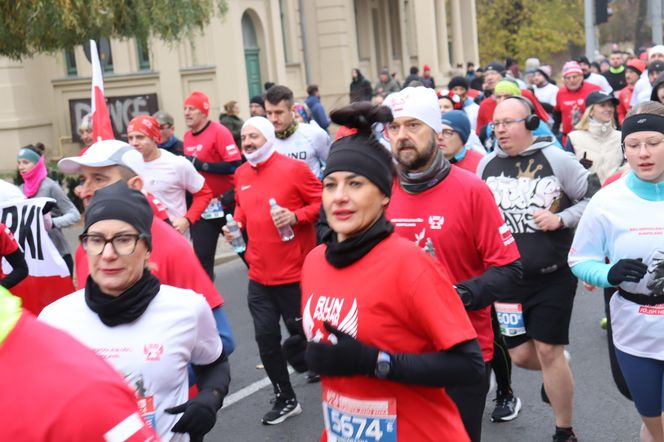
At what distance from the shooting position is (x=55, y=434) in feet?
5.39

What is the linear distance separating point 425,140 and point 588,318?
15.8ft

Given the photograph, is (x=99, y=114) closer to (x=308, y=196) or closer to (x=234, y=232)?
(x=234, y=232)

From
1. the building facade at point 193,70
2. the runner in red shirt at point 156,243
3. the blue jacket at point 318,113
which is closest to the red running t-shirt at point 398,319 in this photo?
the runner in red shirt at point 156,243

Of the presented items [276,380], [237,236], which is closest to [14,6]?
[237,236]

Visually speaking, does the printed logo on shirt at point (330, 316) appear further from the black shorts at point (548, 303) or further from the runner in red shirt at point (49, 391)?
the black shorts at point (548, 303)

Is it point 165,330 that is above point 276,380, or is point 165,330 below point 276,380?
above

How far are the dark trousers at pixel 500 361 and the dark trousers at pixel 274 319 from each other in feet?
4.50

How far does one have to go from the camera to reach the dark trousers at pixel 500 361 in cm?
584

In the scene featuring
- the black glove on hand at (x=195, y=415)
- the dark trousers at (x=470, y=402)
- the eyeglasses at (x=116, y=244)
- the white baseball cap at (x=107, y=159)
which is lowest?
the dark trousers at (x=470, y=402)

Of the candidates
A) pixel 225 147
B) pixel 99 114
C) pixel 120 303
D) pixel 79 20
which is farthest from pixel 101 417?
pixel 79 20

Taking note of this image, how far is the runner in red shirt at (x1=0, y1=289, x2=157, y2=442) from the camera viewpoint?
64.6 inches

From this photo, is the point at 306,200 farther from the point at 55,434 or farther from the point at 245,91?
the point at 245,91

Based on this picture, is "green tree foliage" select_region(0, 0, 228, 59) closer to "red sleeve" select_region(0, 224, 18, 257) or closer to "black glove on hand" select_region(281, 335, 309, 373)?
"red sleeve" select_region(0, 224, 18, 257)

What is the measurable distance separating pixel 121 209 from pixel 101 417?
1.66 meters
